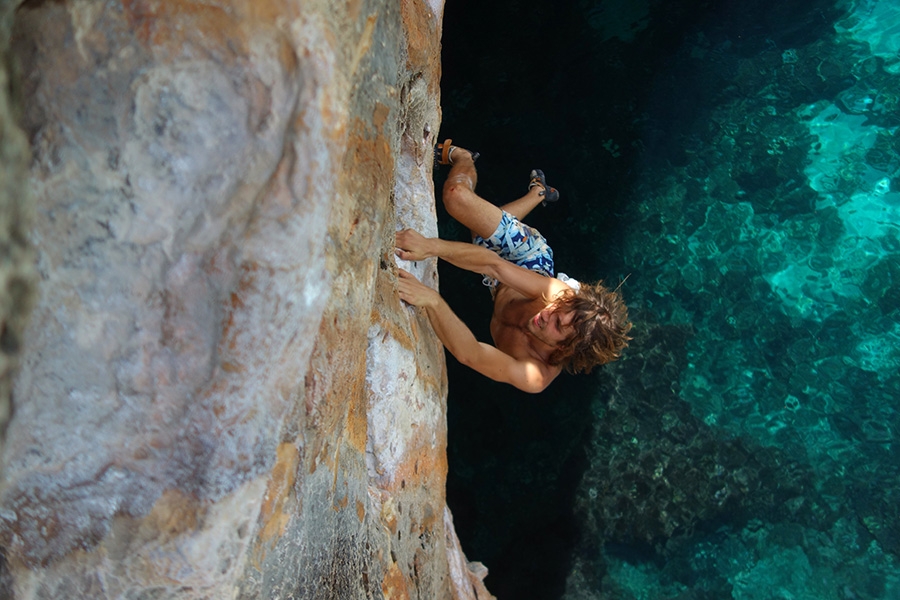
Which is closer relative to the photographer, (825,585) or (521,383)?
(521,383)

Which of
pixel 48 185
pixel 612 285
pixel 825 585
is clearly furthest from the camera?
pixel 612 285

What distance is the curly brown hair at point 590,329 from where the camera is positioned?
12.1 ft

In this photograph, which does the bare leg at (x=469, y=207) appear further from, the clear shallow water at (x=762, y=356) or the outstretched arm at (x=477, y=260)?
the clear shallow water at (x=762, y=356)

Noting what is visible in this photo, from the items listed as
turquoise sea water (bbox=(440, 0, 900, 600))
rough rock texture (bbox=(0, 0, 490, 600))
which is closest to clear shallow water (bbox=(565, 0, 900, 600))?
turquoise sea water (bbox=(440, 0, 900, 600))

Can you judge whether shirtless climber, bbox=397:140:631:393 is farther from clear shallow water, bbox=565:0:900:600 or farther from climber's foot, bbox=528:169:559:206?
clear shallow water, bbox=565:0:900:600

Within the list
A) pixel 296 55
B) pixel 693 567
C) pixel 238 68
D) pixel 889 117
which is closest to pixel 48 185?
pixel 238 68

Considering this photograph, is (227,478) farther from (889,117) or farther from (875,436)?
(889,117)

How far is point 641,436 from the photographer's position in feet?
19.6

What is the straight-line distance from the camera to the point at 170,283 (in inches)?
59.2

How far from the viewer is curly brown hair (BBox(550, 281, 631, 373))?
3689mm

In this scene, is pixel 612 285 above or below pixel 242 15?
below

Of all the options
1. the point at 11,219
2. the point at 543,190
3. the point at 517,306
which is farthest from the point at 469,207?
the point at 11,219

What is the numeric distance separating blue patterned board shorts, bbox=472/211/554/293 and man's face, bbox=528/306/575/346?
59 cm

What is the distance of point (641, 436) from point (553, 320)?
277cm
